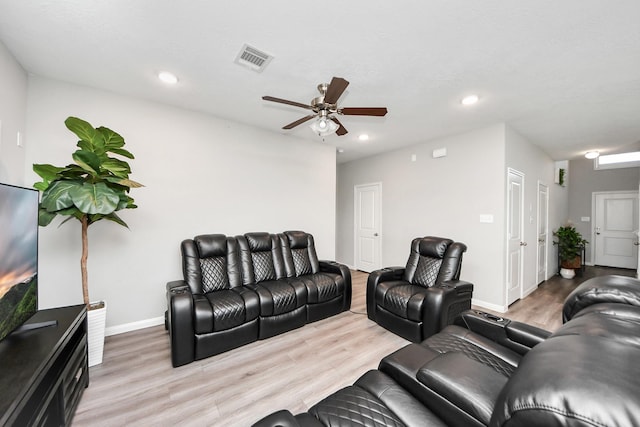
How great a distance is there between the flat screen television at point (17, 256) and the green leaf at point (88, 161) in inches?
16.7

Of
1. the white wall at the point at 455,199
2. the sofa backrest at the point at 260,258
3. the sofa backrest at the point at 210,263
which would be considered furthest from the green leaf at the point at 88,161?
the white wall at the point at 455,199

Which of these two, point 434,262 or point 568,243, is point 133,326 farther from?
point 568,243

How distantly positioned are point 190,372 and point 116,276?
148 centimetres

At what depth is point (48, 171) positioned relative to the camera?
196 centimetres

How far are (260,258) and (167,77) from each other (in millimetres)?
2217

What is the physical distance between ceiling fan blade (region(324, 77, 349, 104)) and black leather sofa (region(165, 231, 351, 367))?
2010mm

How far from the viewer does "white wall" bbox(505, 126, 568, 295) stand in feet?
12.3

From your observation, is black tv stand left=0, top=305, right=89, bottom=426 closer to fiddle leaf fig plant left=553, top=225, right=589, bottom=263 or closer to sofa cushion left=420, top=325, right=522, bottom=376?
sofa cushion left=420, top=325, right=522, bottom=376

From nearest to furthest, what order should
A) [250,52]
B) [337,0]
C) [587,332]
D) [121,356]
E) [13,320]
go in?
[587,332] < [13,320] < [337,0] < [250,52] < [121,356]

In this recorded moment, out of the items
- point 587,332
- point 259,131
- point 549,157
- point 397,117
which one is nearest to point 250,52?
point 259,131

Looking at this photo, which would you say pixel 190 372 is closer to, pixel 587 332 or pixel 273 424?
pixel 273 424

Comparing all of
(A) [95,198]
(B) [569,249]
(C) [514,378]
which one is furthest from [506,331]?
(B) [569,249]

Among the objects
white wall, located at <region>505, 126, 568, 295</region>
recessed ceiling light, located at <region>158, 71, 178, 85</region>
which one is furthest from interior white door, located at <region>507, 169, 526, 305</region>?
recessed ceiling light, located at <region>158, 71, 178, 85</region>

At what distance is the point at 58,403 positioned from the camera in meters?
1.41
